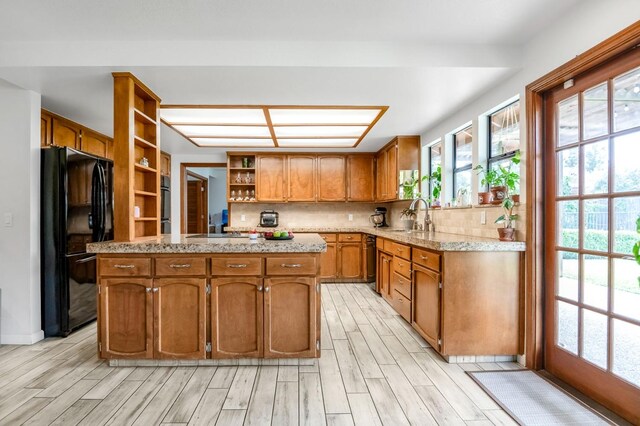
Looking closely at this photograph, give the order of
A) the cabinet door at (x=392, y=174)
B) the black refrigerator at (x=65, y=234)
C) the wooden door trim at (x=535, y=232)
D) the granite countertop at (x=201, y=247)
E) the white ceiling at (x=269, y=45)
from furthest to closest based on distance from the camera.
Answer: the cabinet door at (x=392, y=174)
the black refrigerator at (x=65, y=234)
the wooden door trim at (x=535, y=232)
the granite countertop at (x=201, y=247)
the white ceiling at (x=269, y=45)

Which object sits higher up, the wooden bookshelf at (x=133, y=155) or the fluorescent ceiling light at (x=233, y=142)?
the fluorescent ceiling light at (x=233, y=142)

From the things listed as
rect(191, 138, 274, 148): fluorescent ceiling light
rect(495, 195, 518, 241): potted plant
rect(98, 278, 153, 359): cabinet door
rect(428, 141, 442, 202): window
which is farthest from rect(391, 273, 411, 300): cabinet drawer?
rect(191, 138, 274, 148): fluorescent ceiling light

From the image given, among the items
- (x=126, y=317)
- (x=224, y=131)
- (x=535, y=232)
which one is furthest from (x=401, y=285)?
(x=224, y=131)

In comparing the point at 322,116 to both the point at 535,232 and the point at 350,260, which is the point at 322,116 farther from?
the point at 350,260

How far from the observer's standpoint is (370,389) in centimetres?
224

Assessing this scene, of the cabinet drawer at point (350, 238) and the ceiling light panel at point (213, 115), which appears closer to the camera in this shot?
the ceiling light panel at point (213, 115)

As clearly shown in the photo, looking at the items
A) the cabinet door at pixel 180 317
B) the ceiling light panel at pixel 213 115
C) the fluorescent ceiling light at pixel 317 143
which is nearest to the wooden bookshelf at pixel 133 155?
the ceiling light panel at pixel 213 115

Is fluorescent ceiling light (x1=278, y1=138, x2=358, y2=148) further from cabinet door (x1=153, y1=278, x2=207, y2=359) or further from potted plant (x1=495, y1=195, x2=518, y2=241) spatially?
cabinet door (x1=153, y1=278, x2=207, y2=359)

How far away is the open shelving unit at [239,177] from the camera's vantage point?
602 cm

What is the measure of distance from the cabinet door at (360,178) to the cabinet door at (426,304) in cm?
295

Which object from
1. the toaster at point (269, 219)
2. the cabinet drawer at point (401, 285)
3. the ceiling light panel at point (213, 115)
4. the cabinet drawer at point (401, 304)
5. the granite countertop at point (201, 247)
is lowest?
the cabinet drawer at point (401, 304)

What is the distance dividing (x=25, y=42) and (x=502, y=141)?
393cm

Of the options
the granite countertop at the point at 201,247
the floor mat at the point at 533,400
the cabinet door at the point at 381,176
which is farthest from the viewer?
the cabinet door at the point at 381,176

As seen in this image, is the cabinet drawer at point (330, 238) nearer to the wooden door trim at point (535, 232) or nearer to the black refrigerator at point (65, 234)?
the black refrigerator at point (65, 234)
